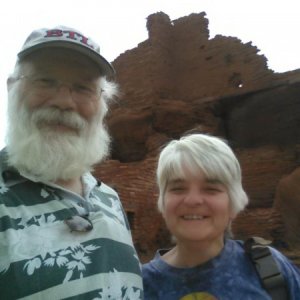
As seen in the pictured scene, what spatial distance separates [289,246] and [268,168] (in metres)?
2.81

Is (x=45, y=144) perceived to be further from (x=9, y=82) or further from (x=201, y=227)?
(x=201, y=227)

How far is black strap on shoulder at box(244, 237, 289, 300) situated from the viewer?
191cm

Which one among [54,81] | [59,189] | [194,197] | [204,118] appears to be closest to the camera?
[59,189]

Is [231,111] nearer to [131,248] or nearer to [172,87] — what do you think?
[172,87]

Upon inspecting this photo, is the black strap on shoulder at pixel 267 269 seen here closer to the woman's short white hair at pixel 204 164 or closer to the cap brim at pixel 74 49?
the woman's short white hair at pixel 204 164

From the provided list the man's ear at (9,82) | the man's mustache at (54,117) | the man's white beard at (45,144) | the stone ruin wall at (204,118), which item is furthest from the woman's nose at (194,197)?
the stone ruin wall at (204,118)

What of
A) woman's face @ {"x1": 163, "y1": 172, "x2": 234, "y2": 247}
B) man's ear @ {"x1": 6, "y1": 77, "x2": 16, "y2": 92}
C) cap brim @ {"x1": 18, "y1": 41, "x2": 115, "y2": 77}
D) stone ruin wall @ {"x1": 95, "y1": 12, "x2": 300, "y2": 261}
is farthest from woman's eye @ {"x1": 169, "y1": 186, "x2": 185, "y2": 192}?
stone ruin wall @ {"x1": 95, "y1": 12, "x2": 300, "y2": 261}

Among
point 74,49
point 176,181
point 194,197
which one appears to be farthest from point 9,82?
point 194,197

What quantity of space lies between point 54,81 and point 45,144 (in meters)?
0.30

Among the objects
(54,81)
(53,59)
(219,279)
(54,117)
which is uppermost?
(53,59)

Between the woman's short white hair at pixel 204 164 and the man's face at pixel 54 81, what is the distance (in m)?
0.57

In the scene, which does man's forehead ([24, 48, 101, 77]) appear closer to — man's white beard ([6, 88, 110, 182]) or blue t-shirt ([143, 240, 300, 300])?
man's white beard ([6, 88, 110, 182])

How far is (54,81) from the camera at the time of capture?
6.51 ft

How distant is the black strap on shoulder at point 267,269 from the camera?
191 cm
